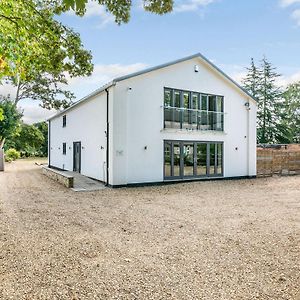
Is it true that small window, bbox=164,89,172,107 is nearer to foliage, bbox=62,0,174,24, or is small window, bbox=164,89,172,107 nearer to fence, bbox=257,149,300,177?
fence, bbox=257,149,300,177

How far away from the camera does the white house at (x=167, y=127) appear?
13.4m

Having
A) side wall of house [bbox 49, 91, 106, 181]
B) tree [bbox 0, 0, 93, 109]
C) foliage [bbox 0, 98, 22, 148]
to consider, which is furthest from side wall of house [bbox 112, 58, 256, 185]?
foliage [bbox 0, 98, 22, 148]

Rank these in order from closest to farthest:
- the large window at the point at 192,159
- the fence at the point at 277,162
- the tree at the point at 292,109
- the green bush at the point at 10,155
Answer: the large window at the point at 192,159
the fence at the point at 277,162
the green bush at the point at 10,155
the tree at the point at 292,109

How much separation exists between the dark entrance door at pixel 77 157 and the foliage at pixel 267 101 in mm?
29211

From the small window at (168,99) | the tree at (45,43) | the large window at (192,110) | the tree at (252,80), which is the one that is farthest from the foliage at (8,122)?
the tree at (252,80)

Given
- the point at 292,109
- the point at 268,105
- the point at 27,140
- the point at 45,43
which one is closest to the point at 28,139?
the point at 27,140

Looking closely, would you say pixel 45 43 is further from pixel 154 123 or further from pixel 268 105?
pixel 268 105

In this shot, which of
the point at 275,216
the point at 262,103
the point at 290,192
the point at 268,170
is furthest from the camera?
the point at 262,103

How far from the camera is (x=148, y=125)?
1401cm

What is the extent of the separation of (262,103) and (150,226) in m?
40.0

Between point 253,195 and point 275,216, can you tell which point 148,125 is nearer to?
point 253,195

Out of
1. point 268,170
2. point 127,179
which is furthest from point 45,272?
point 268,170

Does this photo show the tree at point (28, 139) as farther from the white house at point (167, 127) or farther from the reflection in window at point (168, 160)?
the reflection in window at point (168, 160)

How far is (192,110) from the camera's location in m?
15.5
